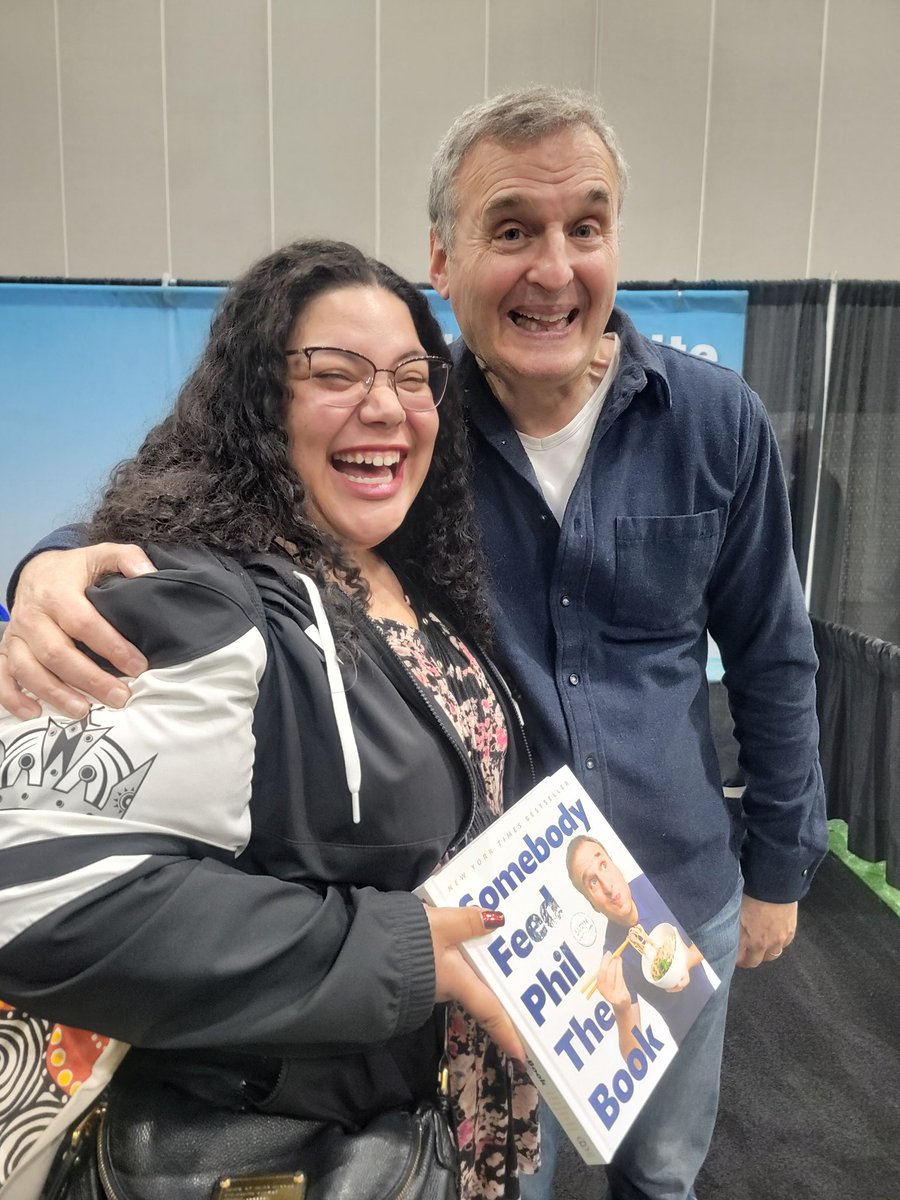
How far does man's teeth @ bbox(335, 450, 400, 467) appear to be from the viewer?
102 cm

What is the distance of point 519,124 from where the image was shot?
45.7 inches

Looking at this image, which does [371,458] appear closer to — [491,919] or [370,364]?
[370,364]

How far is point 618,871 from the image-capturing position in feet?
3.15

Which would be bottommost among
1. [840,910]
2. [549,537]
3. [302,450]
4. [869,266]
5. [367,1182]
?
[840,910]

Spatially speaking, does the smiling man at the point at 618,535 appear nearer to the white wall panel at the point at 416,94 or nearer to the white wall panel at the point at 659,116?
the white wall panel at the point at 416,94

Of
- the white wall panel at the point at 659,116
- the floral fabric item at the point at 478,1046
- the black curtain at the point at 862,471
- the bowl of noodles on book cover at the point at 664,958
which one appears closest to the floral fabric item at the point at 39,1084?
the floral fabric item at the point at 478,1046

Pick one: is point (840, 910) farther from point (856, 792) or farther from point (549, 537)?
point (549, 537)

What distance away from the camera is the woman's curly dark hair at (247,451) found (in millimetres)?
887

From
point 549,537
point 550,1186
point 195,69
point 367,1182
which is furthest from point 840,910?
point 195,69

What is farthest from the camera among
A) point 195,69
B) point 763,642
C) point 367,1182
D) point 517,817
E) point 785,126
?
point 785,126

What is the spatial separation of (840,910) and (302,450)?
9.65ft

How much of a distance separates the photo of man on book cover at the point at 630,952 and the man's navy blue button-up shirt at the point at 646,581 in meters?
0.27

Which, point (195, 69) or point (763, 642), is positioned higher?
point (195, 69)

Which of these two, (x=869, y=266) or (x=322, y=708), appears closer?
(x=322, y=708)
